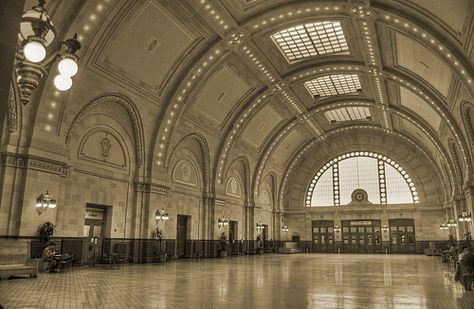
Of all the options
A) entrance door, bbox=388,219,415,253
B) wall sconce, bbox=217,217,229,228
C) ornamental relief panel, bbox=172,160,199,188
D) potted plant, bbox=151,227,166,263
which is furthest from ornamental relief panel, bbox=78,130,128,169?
entrance door, bbox=388,219,415,253

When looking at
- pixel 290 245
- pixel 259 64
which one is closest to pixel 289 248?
pixel 290 245

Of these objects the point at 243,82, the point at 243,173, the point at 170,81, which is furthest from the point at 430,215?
the point at 170,81

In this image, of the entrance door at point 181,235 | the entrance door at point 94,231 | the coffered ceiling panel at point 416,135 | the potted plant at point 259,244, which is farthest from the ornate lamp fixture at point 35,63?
the coffered ceiling panel at point 416,135

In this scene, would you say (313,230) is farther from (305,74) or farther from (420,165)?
(305,74)

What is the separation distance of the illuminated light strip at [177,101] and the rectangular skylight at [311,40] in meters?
3.74

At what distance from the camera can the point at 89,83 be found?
17547mm

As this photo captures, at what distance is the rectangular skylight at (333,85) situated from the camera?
27.1 m

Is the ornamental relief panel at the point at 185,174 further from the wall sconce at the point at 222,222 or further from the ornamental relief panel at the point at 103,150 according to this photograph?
the ornamental relief panel at the point at 103,150

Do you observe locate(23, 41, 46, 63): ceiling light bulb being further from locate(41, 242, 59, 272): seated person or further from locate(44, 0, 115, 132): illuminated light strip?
locate(44, 0, 115, 132): illuminated light strip

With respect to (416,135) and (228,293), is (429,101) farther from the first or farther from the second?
(228,293)

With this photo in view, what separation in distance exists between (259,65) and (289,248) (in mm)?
20428

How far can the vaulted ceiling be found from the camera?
15.8 meters

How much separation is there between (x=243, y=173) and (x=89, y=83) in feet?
58.6

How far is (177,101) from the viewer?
22.2 m
